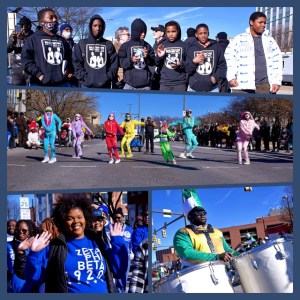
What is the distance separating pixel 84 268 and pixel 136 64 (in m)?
2.51

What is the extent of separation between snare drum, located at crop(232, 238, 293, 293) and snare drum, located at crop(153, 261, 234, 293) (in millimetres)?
302

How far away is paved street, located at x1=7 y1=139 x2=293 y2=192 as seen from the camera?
7.31 m

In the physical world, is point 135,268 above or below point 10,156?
below

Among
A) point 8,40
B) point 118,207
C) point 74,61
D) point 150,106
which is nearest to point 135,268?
point 118,207

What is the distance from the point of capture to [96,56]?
7391mm

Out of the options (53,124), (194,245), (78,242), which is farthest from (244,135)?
(78,242)

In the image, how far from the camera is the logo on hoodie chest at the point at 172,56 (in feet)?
25.0

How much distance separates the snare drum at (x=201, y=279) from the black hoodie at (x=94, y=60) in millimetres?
2428

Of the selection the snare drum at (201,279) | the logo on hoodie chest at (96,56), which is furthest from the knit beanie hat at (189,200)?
the logo on hoodie chest at (96,56)

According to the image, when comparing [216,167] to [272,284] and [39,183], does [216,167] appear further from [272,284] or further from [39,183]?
[39,183]

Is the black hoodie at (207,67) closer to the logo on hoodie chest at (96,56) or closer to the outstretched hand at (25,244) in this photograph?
the logo on hoodie chest at (96,56)

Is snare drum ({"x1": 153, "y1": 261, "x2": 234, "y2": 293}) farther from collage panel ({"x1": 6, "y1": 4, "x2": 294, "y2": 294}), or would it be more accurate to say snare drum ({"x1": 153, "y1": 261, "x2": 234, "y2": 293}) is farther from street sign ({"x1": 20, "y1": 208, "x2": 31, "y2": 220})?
street sign ({"x1": 20, "y1": 208, "x2": 31, "y2": 220})

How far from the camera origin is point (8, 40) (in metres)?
7.23

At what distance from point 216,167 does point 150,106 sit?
4.02 ft
